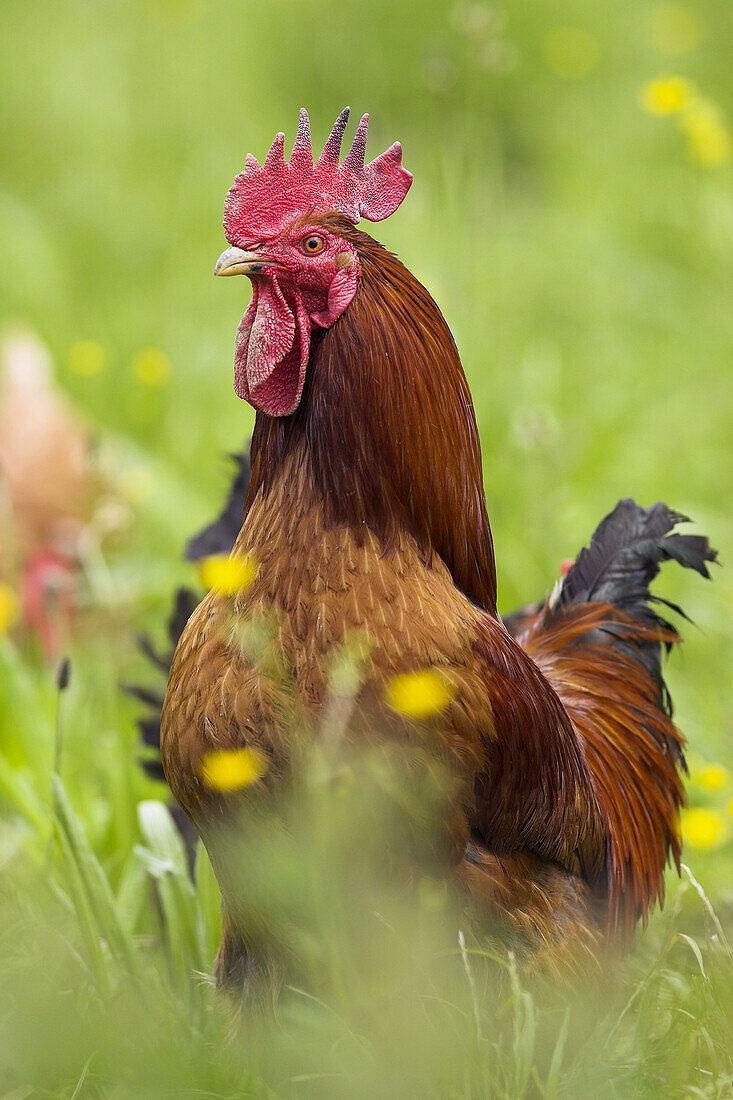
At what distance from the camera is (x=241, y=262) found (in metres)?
1.98

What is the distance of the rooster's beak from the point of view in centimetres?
197

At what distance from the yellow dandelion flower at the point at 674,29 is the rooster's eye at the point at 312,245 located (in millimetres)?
6405

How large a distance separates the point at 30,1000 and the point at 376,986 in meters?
0.75

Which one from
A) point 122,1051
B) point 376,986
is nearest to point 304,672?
point 376,986

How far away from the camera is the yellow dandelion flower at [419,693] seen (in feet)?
6.32

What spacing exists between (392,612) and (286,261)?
0.62m

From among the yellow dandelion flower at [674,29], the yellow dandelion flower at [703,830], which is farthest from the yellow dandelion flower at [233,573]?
the yellow dandelion flower at [674,29]

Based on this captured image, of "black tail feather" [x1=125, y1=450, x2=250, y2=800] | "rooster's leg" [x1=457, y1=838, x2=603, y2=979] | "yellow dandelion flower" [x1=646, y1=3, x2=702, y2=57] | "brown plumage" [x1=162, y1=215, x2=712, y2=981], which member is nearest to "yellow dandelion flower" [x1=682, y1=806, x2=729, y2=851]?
"rooster's leg" [x1=457, y1=838, x2=603, y2=979]

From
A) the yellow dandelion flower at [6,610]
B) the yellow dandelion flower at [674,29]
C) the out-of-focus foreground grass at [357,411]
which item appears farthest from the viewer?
the yellow dandelion flower at [674,29]

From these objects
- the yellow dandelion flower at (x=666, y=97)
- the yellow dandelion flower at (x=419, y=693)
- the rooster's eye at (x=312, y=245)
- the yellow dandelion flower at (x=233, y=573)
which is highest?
the yellow dandelion flower at (x=666, y=97)

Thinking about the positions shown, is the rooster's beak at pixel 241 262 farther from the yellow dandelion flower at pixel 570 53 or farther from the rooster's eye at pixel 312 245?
the yellow dandelion flower at pixel 570 53

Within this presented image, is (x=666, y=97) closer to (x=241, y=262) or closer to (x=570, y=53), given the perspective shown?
(x=241, y=262)

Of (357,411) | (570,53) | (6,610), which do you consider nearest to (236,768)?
(357,411)

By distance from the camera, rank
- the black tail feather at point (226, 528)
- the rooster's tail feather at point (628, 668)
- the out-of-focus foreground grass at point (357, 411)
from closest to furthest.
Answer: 1. the out-of-focus foreground grass at point (357, 411)
2. the rooster's tail feather at point (628, 668)
3. the black tail feather at point (226, 528)
